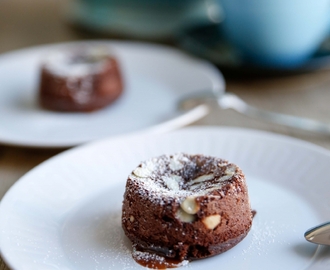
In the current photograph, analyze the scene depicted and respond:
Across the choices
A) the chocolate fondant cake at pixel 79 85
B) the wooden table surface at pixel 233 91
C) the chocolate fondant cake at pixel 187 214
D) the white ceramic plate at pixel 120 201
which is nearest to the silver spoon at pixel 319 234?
the white ceramic plate at pixel 120 201

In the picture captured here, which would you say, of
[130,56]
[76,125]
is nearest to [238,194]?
[76,125]

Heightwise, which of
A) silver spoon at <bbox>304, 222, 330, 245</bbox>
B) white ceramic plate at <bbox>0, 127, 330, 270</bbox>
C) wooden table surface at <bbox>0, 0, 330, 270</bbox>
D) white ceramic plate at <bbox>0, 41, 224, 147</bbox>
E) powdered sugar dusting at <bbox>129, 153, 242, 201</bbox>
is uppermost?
powdered sugar dusting at <bbox>129, 153, 242, 201</bbox>

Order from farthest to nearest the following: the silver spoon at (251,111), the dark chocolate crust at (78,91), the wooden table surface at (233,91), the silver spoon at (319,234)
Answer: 1. the dark chocolate crust at (78,91)
2. the silver spoon at (251,111)
3. the wooden table surface at (233,91)
4. the silver spoon at (319,234)

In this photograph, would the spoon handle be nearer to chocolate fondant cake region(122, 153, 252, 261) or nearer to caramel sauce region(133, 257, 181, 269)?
chocolate fondant cake region(122, 153, 252, 261)

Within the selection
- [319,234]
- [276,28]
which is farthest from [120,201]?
[276,28]

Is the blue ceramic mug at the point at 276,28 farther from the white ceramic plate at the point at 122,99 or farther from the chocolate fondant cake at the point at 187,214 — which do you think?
the chocolate fondant cake at the point at 187,214

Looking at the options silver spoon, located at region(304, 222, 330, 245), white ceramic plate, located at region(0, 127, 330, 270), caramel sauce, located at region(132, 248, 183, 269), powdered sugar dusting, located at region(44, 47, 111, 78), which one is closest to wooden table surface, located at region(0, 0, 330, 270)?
Result: white ceramic plate, located at region(0, 127, 330, 270)

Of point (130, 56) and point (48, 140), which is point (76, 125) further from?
point (130, 56)
